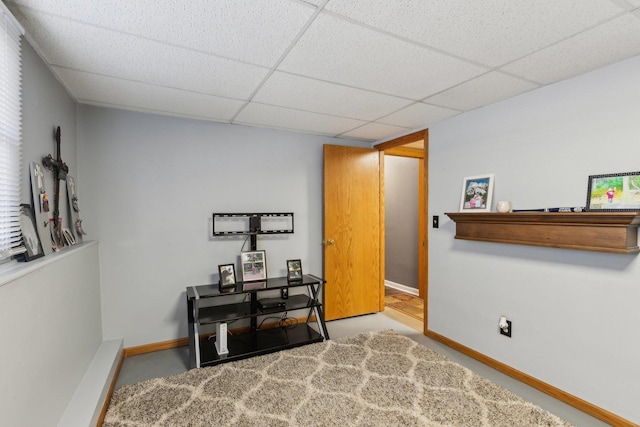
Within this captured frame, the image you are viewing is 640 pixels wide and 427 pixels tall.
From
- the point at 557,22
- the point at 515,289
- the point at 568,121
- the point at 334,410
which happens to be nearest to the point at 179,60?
the point at 557,22

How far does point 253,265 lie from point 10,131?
79.7 inches

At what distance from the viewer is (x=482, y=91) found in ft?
7.56

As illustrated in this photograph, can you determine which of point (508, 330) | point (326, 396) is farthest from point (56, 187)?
point (508, 330)

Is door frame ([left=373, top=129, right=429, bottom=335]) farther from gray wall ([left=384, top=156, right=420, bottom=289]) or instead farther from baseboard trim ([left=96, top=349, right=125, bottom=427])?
baseboard trim ([left=96, top=349, right=125, bottom=427])

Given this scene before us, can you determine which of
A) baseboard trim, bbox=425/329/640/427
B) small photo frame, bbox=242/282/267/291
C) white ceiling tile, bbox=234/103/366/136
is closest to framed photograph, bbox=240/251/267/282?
small photo frame, bbox=242/282/267/291

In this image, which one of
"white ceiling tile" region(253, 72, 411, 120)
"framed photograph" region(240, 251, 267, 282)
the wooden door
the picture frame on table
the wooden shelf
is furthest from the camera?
the wooden door

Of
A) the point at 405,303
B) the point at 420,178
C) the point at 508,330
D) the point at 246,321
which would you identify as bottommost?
the point at 405,303

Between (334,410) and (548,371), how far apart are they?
154cm

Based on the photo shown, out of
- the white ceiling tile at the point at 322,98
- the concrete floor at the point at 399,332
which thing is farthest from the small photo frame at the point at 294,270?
the white ceiling tile at the point at 322,98

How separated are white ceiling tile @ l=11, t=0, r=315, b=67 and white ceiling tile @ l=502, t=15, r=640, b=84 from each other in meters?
1.38

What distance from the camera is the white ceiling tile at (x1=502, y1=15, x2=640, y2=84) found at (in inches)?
60.3

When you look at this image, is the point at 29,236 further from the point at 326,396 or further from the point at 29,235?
the point at 326,396

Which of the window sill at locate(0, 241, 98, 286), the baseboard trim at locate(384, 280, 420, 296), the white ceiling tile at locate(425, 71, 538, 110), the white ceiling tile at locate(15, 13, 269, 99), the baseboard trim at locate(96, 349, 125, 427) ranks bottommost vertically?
the baseboard trim at locate(384, 280, 420, 296)

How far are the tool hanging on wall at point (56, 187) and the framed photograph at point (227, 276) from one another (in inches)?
48.1
